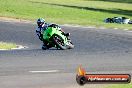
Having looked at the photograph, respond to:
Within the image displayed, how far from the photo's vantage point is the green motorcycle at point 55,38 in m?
24.9

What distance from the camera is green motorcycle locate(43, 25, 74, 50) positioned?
24.9 m

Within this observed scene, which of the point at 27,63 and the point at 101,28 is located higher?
the point at 27,63

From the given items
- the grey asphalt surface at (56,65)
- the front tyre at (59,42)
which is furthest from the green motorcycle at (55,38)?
the grey asphalt surface at (56,65)

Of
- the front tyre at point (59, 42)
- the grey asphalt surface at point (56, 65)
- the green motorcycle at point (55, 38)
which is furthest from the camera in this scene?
the green motorcycle at point (55, 38)

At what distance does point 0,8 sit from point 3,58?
38.9 meters

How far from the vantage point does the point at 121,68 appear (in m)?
18.1

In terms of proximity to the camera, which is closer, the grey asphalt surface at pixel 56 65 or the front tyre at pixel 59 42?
the grey asphalt surface at pixel 56 65

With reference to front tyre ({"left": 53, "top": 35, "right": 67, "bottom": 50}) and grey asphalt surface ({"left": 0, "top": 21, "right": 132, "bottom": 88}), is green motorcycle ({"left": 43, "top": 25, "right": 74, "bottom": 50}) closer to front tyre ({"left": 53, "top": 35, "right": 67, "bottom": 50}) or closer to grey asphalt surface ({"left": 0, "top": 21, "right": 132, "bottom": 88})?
front tyre ({"left": 53, "top": 35, "right": 67, "bottom": 50})

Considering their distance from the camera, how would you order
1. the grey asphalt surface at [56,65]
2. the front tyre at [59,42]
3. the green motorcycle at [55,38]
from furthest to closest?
the green motorcycle at [55,38], the front tyre at [59,42], the grey asphalt surface at [56,65]

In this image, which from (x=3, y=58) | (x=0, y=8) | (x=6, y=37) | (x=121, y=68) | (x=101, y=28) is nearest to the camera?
(x=121, y=68)

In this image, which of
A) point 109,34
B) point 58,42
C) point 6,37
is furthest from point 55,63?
point 109,34

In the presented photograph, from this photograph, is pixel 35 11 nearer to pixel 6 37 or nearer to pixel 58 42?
pixel 6 37

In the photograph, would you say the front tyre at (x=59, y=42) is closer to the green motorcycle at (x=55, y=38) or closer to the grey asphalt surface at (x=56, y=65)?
the green motorcycle at (x=55, y=38)

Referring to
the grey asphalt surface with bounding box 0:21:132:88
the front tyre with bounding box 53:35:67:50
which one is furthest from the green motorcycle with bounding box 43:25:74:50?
the grey asphalt surface with bounding box 0:21:132:88
